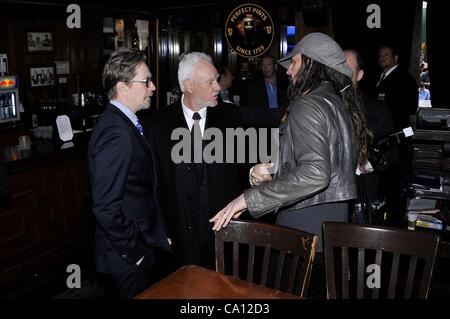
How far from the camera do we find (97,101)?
7.79 metres

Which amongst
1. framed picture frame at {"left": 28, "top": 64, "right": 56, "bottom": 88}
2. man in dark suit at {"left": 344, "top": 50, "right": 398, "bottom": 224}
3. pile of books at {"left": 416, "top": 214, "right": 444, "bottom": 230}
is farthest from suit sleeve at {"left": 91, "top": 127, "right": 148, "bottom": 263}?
framed picture frame at {"left": 28, "top": 64, "right": 56, "bottom": 88}

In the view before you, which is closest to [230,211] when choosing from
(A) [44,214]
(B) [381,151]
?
(B) [381,151]

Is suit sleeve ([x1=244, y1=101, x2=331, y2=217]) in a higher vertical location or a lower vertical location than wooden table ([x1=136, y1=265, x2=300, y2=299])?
higher

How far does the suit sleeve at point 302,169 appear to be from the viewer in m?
1.83

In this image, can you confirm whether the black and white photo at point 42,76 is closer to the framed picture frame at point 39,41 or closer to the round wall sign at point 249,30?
the framed picture frame at point 39,41

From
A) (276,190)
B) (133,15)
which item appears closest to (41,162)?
(276,190)

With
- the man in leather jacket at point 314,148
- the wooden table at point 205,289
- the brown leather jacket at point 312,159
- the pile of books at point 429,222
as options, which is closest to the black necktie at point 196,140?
the man in leather jacket at point 314,148

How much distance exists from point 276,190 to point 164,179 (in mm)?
920

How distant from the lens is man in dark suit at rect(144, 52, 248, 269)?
259 cm

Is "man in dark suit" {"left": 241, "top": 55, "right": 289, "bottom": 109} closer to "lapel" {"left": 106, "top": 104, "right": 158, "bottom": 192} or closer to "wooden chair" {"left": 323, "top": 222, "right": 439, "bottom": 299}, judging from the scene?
"lapel" {"left": 106, "top": 104, "right": 158, "bottom": 192}

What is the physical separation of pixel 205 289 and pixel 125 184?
67cm

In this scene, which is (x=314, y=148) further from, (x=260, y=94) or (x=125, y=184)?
(x=260, y=94)

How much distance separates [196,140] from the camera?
103 inches

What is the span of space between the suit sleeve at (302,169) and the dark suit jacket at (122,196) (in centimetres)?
55
